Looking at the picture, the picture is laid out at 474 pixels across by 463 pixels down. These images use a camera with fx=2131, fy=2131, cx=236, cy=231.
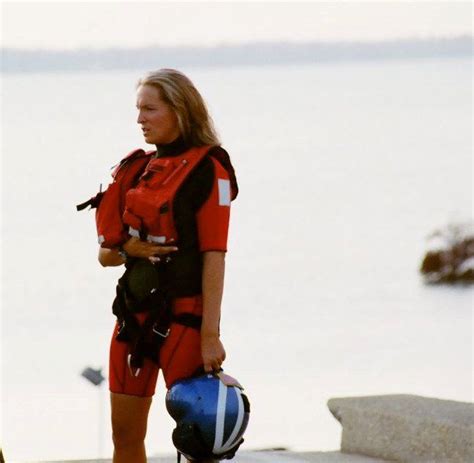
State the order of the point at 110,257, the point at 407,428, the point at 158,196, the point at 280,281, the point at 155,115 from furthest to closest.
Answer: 1. the point at 280,281
2. the point at 407,428
3. the point at 110,257
4. the point at 155,115
5. the point at 158,196

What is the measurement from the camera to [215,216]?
21.7 feet

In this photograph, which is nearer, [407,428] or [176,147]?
[176,147]

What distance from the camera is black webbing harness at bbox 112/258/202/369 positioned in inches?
263

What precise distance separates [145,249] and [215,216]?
0.26m

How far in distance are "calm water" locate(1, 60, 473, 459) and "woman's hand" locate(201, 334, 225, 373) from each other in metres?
5.47

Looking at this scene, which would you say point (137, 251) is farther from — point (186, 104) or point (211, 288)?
point (186, 104)

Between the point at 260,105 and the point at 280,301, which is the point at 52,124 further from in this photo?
the point at 280,301

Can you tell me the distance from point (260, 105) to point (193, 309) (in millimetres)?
73973

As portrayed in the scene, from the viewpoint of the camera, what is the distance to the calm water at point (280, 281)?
14570mm

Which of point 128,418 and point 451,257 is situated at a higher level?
point 451,257

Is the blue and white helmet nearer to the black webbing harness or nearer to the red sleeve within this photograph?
the black webbing harness

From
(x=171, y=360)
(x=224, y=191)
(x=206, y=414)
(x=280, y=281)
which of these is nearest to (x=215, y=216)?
(x=224, y=191)

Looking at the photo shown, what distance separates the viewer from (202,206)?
21.7 feet

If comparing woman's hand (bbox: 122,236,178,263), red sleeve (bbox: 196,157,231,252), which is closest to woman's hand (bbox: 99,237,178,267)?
woman's hand (bbox: 122,236,178,263)
